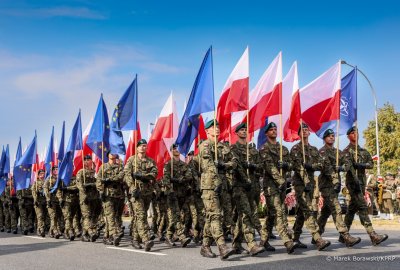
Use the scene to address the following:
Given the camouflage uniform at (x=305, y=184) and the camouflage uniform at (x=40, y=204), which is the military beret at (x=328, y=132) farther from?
the camouflage uniform at (x=40, y=204)

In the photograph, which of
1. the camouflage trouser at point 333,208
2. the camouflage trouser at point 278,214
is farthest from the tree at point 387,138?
the camouflage trouser at point 278,214

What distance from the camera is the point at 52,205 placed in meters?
16.4

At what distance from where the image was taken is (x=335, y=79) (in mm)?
11516

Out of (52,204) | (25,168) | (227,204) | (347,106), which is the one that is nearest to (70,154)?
(52,204)

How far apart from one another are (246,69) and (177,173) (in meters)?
3.60

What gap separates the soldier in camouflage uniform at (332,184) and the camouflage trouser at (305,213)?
0.36 meters

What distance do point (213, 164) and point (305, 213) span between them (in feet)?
6.77

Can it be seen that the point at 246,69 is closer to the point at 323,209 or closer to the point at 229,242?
the point at 323,209

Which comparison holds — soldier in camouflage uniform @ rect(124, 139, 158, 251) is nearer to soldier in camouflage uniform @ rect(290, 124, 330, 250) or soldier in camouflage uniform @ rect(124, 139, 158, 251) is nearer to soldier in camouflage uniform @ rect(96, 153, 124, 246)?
soldier in camouflage uniform @ rect(96, 153, 124, 246)

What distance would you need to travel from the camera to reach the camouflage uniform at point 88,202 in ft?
46.8

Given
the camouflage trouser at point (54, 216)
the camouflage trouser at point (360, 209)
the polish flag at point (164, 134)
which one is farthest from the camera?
the camouflage trouser at point (54, 216)

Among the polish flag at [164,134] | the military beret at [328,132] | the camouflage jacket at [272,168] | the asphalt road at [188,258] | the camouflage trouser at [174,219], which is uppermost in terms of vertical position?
the polish flag at [164,134]

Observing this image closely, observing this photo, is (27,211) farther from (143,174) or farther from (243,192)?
(243,192)

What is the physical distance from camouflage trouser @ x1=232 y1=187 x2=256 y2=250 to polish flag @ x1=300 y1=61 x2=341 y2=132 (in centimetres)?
273
